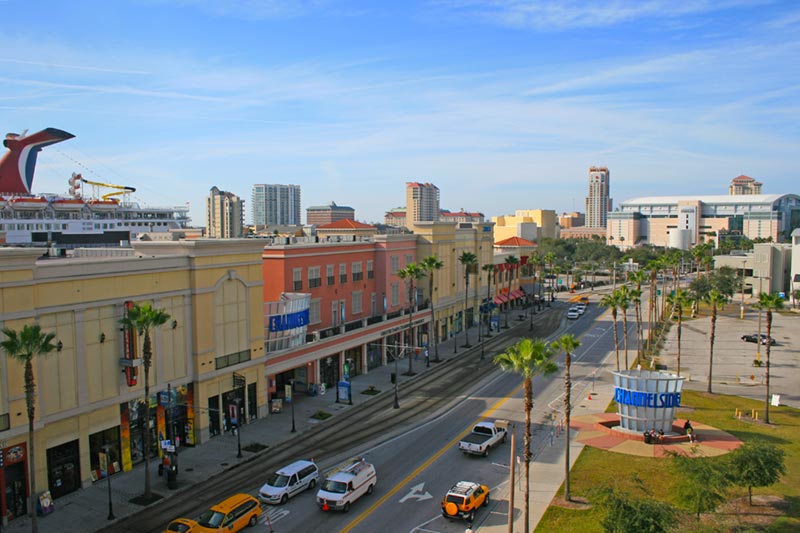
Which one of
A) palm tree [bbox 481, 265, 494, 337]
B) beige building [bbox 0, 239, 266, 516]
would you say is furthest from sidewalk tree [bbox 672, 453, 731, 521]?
palm tree [bbox 481, 265, 494, 337]

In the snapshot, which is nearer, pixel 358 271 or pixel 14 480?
pixel 14 480

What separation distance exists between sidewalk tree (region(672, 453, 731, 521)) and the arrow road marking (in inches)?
512

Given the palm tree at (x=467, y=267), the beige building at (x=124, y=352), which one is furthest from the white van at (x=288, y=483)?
the palm tree at (x=467, y=267)

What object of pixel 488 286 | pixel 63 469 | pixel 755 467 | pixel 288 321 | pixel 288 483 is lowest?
pixel 288 483

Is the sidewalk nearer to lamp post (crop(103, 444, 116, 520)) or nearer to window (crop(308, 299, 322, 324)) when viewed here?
lamp post (crop(103, 444, 116, 520))

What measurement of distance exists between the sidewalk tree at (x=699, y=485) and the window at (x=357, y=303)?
1686 inches

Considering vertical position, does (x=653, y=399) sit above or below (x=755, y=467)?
below

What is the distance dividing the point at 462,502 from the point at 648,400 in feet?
63.4

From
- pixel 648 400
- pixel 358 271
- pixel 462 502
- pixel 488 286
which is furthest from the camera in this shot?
pixel 488 286

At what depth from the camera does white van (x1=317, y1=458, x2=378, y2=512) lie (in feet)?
107

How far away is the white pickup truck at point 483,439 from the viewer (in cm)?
4069

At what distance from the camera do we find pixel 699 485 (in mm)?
27375

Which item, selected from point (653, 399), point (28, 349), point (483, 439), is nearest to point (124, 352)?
point (28, 349)

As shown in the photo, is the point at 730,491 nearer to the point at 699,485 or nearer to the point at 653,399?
the point at 653,399
